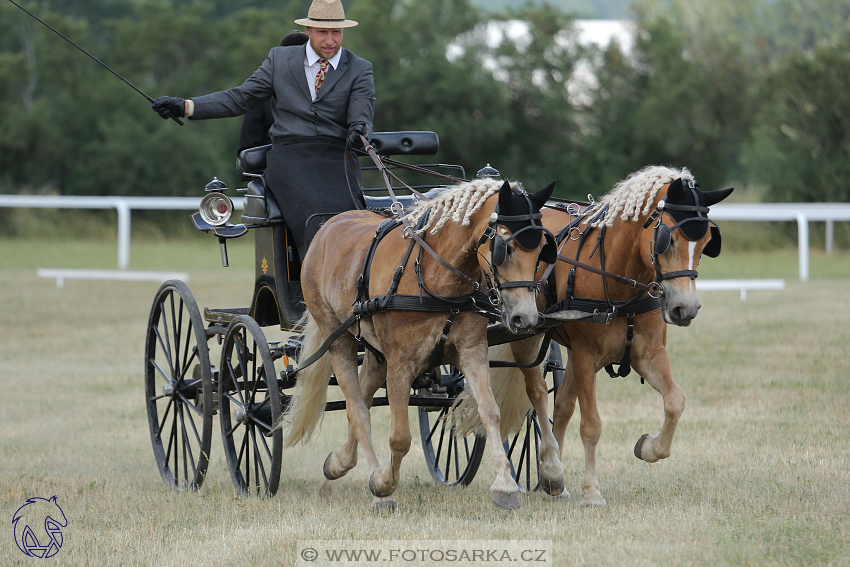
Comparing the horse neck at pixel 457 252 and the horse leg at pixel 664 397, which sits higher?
the horse neck at pixel 457 252

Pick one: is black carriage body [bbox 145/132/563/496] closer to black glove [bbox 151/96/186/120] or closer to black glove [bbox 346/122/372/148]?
black glove [bbox 346/122/372/148]

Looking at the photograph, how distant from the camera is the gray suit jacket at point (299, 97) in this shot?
6.04 meters

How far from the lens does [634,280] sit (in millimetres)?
5074

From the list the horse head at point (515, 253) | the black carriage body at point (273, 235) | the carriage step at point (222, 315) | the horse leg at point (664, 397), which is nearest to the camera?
the horse head at point (515, 253)

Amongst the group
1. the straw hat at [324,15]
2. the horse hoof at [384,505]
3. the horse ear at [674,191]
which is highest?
the straw hat at [324,15]

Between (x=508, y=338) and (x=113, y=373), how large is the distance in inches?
272

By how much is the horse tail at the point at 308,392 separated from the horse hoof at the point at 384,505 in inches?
29.1

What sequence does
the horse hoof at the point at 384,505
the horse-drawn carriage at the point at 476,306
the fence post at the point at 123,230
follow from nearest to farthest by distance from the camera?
the horse-drawn carriage at the point at 476,306 → the horse hoof at the point at 384,505 → the fence post at the point at 123,230

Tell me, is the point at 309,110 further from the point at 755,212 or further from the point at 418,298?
the point at 755,212

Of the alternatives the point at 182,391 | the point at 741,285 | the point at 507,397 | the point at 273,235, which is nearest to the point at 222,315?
the point at 182,391

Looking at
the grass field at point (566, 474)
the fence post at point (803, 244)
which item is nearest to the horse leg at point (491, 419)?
the grass field at point (566, 474)

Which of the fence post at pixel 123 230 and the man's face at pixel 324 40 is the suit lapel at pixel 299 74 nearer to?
the man's face at pixel 324 40

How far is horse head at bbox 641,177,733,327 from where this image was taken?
15.3ft

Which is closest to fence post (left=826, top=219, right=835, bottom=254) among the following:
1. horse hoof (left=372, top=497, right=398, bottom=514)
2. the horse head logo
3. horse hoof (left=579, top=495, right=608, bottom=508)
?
horse hoof (left=579, top=495, right=608, bottom=508)
